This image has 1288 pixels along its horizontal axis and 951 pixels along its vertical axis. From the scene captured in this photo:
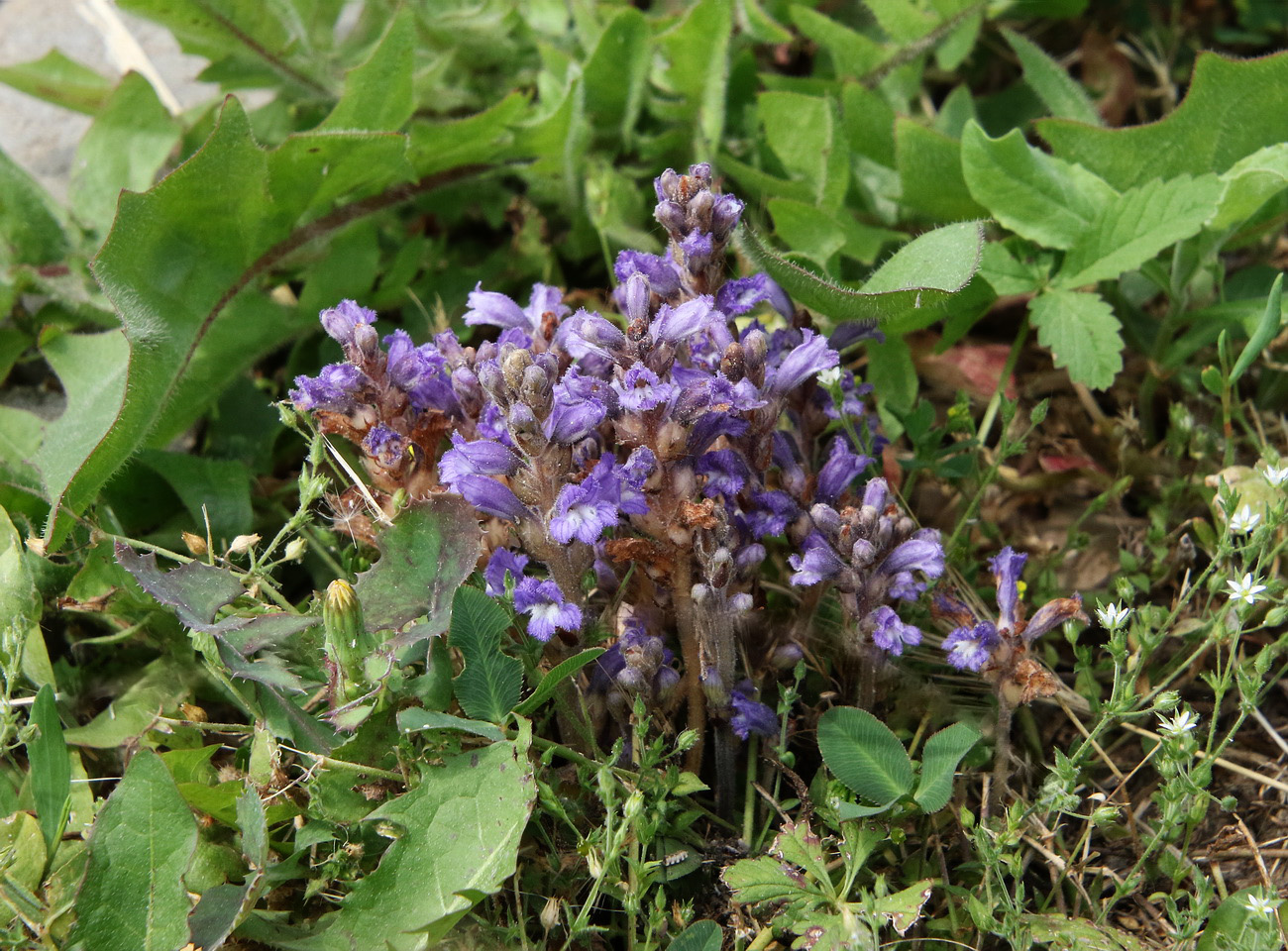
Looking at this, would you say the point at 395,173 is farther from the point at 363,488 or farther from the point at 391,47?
A: the point at 363,488

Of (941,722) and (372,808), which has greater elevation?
(372,808)

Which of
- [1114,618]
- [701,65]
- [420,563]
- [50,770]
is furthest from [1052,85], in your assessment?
[50,770]

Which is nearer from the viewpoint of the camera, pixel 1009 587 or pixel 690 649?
pixel 690 649

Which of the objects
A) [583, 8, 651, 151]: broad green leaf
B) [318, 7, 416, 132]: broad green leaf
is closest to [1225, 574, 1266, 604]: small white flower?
[583, 8, 651, 151]: broad green leaf

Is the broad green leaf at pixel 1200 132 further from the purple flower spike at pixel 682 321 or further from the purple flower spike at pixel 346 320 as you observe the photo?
the purple flower spike at pixel 346 320

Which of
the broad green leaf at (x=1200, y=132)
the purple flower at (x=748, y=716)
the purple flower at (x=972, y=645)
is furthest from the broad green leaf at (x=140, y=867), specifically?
the broad green leaf at (x=1200, y=132)

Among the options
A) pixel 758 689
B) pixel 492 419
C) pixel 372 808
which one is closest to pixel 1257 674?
pixel 758 689

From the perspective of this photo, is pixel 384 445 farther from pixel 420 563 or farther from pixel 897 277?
pixel 897 277
